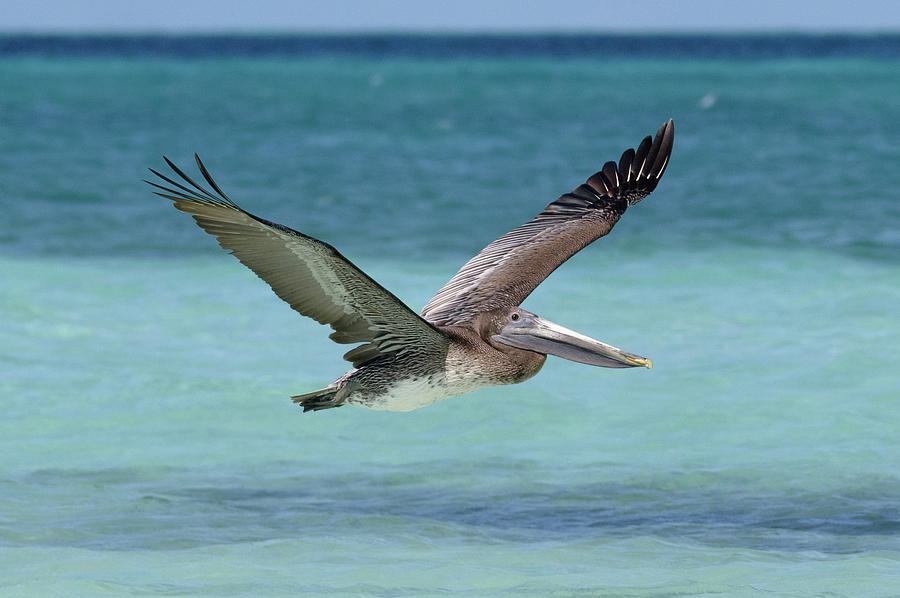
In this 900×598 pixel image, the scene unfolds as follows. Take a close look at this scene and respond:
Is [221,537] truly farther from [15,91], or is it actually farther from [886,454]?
[15,91]

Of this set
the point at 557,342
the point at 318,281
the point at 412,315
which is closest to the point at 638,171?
the point at 557,342

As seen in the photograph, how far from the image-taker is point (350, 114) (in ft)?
115

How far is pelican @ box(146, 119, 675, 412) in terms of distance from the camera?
5.43 m

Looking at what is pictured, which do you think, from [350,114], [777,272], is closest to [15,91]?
[350,114]

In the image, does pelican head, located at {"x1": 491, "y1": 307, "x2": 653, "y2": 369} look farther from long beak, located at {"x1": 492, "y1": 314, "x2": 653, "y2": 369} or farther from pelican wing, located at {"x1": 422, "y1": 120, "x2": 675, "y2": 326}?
pelican wing, located at {"x1": 422, "y1": 120, "x2": 675, "y2": 326}

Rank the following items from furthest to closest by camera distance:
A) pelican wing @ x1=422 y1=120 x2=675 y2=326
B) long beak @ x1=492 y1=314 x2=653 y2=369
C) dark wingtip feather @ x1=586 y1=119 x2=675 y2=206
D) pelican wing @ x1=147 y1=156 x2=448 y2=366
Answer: dark wingtip feather @ x1=586 y1=119 x2=675 y2=206 → pelican wing @ x1=422 y1=120 x2=675 y2=326 → long beak @ x1=492 y1=314 x2=653 y2=369 → pelican wing @ x1=147 y1=156 x2=448 y2=366

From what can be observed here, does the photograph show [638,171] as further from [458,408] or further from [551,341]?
[458,408]

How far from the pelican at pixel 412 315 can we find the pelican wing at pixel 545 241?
0.4 inches

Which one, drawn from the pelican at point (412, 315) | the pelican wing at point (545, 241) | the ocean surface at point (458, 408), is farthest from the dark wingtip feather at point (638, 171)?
the ocean surface at point (458, 408)

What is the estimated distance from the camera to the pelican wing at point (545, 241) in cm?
684

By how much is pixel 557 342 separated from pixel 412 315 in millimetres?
782

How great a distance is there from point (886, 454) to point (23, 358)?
255 inches

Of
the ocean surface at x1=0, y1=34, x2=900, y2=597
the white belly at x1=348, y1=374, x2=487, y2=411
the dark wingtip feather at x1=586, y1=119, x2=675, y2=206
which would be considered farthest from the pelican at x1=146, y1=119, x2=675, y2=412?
the ocean surface at x1=0, y1=34, x2=900, y2=597

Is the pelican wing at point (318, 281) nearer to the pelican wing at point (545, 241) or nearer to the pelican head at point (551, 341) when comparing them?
the pelican head at point (551, 341)
